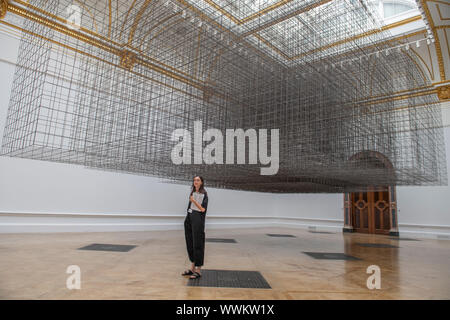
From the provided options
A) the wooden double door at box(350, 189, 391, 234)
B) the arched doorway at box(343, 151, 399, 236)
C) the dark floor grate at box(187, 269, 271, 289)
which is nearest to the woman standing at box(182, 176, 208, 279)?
the dark floor grate at box(187, 269, 271, 289)

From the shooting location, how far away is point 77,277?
3.02 metres

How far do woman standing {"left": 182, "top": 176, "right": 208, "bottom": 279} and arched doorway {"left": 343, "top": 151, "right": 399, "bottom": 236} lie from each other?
1024 cm

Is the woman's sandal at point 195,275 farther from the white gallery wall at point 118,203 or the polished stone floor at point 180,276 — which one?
the white gallery wall at point 118,203

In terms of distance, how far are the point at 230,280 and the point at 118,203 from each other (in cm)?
660

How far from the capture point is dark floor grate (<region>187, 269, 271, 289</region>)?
9.72 feet

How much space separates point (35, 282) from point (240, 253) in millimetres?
3349

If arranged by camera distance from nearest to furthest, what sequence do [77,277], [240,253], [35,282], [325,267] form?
[35,282] < [77,277] < [325,267] < [240,253]

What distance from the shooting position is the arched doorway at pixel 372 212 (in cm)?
1141

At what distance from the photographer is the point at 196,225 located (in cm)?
304

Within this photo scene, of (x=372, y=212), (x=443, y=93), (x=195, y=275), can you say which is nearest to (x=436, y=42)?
(x=443, y=93)

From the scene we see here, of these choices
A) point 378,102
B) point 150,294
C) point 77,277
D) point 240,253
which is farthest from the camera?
point 378,102

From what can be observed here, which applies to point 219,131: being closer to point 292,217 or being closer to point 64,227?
point 64,227

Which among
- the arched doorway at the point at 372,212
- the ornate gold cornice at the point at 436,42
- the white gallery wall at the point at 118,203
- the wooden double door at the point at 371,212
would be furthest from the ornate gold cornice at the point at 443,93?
the wooden double door at the point at 371,212
